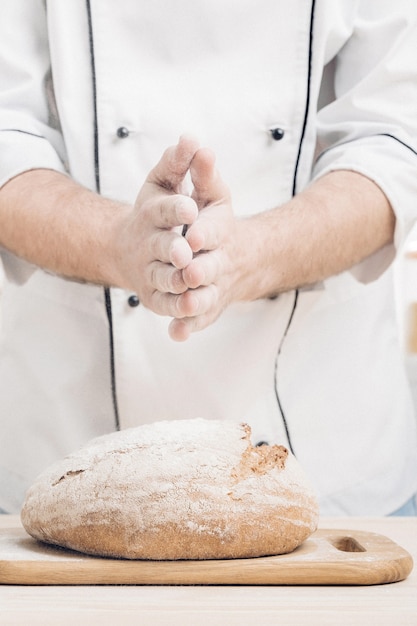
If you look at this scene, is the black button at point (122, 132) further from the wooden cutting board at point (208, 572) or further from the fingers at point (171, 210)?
the wooden cutting board at point (208, 572)

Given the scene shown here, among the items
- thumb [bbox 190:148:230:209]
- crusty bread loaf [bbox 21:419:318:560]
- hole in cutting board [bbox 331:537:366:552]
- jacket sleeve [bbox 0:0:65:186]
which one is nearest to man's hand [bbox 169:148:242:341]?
thumb [bbox 190:148:230:209]

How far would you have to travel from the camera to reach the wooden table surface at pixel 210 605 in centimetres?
63

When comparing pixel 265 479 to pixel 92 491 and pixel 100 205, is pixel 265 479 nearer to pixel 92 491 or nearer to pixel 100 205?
pixel 92 491

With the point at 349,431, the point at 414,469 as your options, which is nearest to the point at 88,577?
the point at 349,431

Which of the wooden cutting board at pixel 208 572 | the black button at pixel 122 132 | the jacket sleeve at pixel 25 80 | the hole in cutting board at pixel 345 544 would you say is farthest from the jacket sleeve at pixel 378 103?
the wooden cutting board at pixel 208 572

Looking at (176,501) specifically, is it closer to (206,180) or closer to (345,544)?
(345,544)

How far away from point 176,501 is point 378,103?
767 millimetres

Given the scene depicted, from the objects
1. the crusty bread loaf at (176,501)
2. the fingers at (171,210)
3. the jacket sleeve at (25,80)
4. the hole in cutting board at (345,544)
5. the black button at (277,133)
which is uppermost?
the jacket sleeve at (25,80)

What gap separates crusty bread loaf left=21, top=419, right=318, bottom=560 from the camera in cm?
77

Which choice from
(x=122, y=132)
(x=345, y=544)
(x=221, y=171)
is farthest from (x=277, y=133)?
(x=345, y=544)

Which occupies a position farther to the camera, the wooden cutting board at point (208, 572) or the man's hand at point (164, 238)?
the man's hand at point (164, 238)

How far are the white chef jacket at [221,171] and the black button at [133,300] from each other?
1 cm

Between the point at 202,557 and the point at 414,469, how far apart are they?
2.27 ft

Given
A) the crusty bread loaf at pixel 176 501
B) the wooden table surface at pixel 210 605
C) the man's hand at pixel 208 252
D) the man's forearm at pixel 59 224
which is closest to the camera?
the wooden table surface at pixel 210 605
